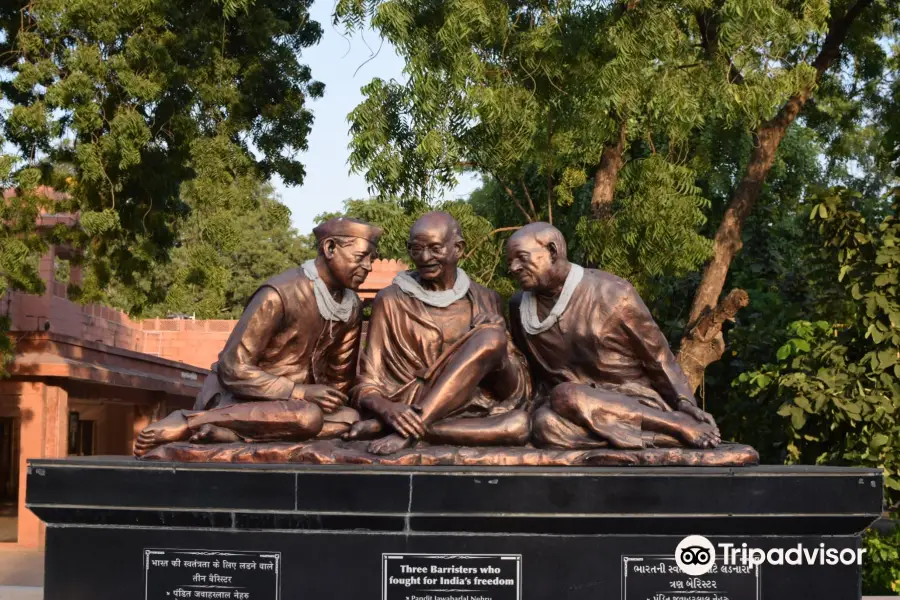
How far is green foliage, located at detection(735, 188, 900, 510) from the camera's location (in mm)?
7582

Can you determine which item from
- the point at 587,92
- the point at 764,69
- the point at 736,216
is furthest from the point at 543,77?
the point at 736,216

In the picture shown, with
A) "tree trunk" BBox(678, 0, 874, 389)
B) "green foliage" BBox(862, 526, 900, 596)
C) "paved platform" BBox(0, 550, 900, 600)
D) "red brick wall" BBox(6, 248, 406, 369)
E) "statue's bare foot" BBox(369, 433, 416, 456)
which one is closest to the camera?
"statue's bare foot" BBox(369, 433, 416, 456)

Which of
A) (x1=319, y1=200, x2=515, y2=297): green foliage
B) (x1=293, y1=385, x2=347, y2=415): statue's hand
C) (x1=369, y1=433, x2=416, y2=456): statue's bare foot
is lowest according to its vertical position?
(x1=369, y1=433, x2=416, y2=456): statue's bare foot

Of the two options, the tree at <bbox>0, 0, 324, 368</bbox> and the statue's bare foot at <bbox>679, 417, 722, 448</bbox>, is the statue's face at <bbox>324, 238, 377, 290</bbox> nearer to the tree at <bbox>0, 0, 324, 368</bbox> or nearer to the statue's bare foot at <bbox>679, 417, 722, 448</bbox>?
the statue's bare foot at <bbox>679, 417, 722, 448</bbox>

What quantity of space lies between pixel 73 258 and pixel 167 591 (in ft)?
25.3

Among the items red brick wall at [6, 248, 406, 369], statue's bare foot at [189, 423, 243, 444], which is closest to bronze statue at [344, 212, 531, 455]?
statue's bare foot at [189, 423, 243, 444]

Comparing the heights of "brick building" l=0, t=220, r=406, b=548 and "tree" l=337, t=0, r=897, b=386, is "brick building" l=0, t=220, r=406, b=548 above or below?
below

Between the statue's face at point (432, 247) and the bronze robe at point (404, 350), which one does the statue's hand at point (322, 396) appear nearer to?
the bronze robe at point (404, 350)

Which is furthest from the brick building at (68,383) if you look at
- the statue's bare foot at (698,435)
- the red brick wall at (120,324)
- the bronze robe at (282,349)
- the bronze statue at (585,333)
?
the statue's bare foot at (698,435)

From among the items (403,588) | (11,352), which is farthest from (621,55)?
(11,352)

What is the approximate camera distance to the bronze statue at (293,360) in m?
5.12

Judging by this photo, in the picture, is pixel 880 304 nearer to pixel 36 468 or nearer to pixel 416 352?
pixel 416 352

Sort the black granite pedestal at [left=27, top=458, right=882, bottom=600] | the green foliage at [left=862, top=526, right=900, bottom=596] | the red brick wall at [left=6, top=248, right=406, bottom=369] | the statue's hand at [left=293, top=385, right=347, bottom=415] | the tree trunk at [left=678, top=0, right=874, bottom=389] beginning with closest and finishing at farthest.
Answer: the black granite pedestal at [left=27, top=458, right=882, bottom=600]
the statue's hand at [left=293, top=385, right=347, bottom=415]
the green foliage at [left=862, top=526, right=900, bottom=596]
the tree trunk at [left=678, top=0, right=874, bottom=389]
the red brick wall at [left=6, top=248, right=406, bottom=369]

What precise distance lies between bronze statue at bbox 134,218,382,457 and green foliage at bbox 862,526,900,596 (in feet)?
13.9
